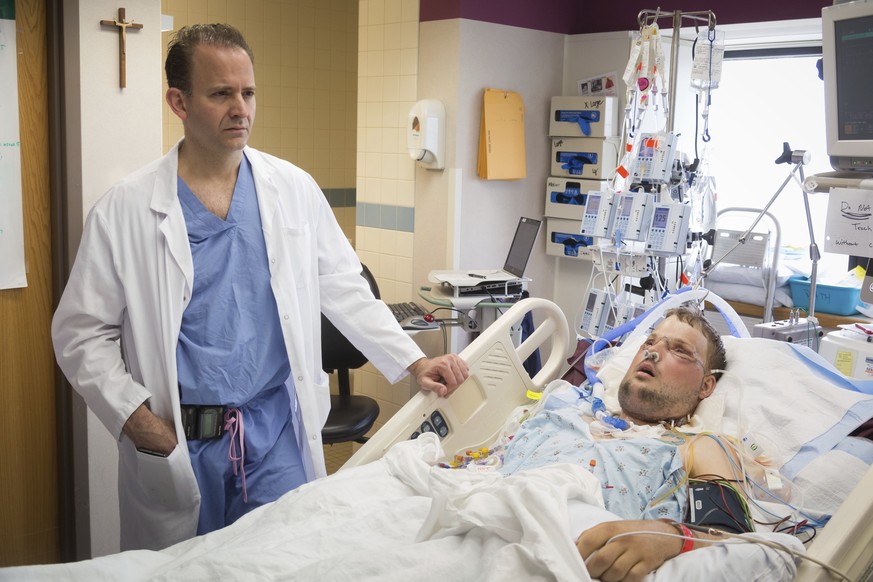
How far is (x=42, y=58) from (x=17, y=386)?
1.07 metres

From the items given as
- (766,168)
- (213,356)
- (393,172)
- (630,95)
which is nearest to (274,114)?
(393,172)

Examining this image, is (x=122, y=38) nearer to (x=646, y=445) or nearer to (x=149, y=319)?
(x=149, y=319)

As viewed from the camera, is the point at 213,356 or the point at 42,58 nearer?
the point at 213,356

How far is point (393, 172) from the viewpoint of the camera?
4.86m

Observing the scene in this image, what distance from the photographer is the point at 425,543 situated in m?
1.66

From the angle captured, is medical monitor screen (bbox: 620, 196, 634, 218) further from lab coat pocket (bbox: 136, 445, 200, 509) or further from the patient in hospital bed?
lab coat pocket (bbox: 136, 445, 200, 509)

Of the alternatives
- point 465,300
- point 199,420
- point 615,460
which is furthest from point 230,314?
point 465,300

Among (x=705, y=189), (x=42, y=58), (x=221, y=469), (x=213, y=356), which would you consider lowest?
(x=221, y=469)

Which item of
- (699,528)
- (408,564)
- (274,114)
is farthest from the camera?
(274,114)

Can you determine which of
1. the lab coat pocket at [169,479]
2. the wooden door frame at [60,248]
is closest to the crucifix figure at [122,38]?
the wooden door frame at [60,248]

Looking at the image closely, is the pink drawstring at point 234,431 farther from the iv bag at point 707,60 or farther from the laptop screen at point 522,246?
the iv bag at point 707,60

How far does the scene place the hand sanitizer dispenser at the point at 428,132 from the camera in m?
4.50

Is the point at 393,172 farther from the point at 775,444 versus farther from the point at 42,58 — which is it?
the point at 775,444

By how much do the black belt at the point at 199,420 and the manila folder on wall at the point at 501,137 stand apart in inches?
106
